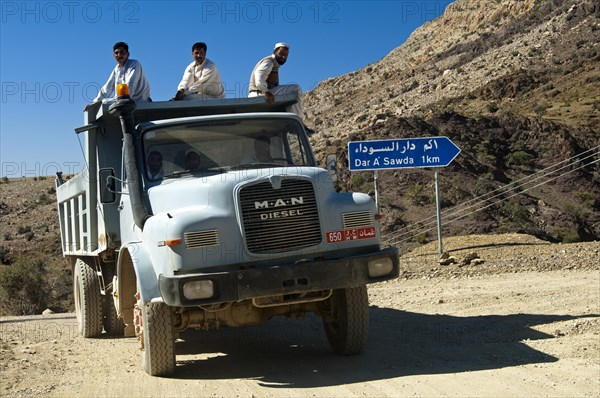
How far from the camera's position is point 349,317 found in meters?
7.74

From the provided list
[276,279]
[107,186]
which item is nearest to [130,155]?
[107,186]

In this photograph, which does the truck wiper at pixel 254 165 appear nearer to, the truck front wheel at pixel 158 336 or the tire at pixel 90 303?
the truck front wheel at pixel 158 336

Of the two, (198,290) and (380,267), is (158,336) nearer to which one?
(198,290)

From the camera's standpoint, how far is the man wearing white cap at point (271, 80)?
9.15 metres

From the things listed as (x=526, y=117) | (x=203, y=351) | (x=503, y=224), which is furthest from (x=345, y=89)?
(x=203, y=351)

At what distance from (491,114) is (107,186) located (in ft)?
155

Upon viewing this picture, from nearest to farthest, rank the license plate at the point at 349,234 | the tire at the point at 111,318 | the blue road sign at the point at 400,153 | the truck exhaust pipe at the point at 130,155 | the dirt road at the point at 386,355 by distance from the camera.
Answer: the dirt road at the point at 386,355 < the license plate at the point at 349,234 < the truck exhaust pipe at the point at 130,155 < the tire at the point at 111,318 < the blue road sign at the point at 400,153

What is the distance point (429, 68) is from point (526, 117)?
33411 mm

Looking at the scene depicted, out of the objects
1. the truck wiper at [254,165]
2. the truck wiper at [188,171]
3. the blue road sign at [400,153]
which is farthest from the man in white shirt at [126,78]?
the blue road sign at [400,153]

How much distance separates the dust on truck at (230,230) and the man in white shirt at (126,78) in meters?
Result: 0.51

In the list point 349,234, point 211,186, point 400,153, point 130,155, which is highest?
point 400,153

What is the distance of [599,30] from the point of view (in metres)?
64.6

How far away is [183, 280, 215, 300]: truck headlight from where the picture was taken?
22.0 ft

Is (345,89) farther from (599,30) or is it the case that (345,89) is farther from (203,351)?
(203,351)
